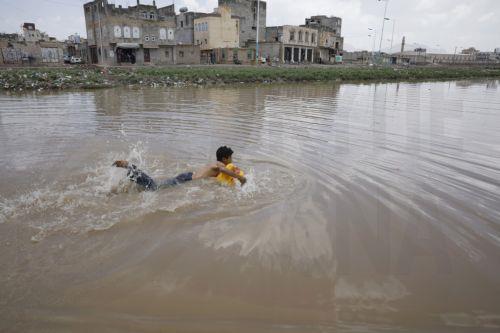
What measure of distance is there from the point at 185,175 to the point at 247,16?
5661 centimetres

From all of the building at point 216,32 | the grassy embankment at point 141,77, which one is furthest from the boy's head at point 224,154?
the building at point 216,32

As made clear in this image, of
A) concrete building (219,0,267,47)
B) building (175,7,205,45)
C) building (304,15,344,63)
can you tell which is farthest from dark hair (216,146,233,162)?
building (304,15,344,63)

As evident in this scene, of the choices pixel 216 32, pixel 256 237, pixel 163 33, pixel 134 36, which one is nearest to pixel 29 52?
pixel 134 36

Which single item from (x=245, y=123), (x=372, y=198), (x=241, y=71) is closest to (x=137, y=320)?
(x=372, y=198)

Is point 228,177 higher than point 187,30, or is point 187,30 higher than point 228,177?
point 187,30

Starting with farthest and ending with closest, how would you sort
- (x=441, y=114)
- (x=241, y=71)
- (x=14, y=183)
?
(x=241, y=71), (x=441, y=114), (x=14, y=183)

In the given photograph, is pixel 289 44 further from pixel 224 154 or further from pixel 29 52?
pixel 224 154

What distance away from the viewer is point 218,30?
168 feet

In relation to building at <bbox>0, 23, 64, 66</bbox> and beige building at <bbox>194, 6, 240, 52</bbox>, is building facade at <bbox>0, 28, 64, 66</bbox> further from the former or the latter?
beige building at <bbox>194, 6, 240, 52</bbox>

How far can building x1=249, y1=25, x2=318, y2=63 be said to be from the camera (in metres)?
56.4

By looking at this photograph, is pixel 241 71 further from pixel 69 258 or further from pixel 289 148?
pixel 69 258

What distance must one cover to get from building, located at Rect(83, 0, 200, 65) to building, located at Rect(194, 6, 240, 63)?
4.33 meters

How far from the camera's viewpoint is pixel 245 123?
12.8 meters

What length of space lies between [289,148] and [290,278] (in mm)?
5661
